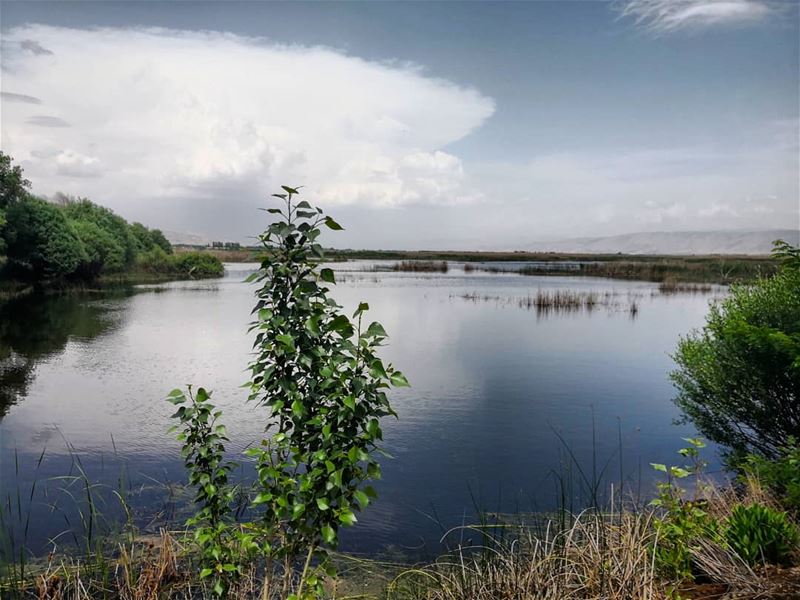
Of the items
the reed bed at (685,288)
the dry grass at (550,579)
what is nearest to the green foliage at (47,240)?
the dry grass at (550,579)

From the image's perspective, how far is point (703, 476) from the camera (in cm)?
779

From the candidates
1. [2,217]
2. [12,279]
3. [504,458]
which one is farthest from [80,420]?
[12,279]

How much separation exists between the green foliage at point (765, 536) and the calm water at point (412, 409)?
2.45m

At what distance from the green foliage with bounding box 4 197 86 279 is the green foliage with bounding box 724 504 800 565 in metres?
35.4

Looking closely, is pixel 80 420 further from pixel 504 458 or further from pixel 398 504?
pixel 504 458

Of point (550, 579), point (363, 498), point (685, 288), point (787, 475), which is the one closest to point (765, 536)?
point (787, 475)

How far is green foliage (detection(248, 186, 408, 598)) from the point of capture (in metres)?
2.82

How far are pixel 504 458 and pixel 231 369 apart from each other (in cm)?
755

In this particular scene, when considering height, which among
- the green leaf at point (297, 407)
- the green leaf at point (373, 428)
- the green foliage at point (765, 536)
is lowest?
the green foliage at point (765, 536)

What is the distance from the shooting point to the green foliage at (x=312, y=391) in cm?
282

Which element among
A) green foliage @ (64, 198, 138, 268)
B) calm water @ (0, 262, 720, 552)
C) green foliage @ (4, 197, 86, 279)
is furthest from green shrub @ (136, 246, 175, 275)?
calm water @ (0, 262, 720, 552)

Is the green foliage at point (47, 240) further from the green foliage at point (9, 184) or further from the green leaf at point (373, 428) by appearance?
the green leaf at point (373, 428)

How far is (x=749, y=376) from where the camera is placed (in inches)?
292

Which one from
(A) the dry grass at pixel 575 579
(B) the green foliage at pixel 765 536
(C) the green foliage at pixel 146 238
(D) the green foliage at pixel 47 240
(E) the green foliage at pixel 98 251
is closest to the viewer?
(A) the dry grass at pixel 575 579
